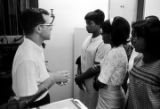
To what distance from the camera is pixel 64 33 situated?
2.45 meters

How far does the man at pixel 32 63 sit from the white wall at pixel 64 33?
3.92 ft

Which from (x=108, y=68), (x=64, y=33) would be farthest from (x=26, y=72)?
(x=64, y=33)

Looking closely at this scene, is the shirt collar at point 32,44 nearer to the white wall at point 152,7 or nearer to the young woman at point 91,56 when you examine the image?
the young woman at point 91,56

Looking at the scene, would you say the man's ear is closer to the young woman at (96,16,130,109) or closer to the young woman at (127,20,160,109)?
the young woman at (96,16,130,109)

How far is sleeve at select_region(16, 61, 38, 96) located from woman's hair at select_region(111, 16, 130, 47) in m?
0.66

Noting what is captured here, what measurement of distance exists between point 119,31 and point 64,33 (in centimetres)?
132

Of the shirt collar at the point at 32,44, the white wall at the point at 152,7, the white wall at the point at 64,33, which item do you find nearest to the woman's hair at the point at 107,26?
the shirt collar at the point at 32,44

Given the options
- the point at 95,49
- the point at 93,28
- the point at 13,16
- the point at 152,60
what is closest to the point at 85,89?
the point at 95,49

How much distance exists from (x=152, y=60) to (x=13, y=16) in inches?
66.1

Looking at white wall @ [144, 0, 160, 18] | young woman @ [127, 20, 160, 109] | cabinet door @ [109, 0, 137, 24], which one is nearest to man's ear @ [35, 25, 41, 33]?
young woman @ [127, 20, 160, 109]

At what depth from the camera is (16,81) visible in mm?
994

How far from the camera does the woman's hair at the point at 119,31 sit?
125 centimetres

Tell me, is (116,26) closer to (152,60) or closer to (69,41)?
(152,60)

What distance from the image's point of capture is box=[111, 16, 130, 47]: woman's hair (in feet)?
4.11
